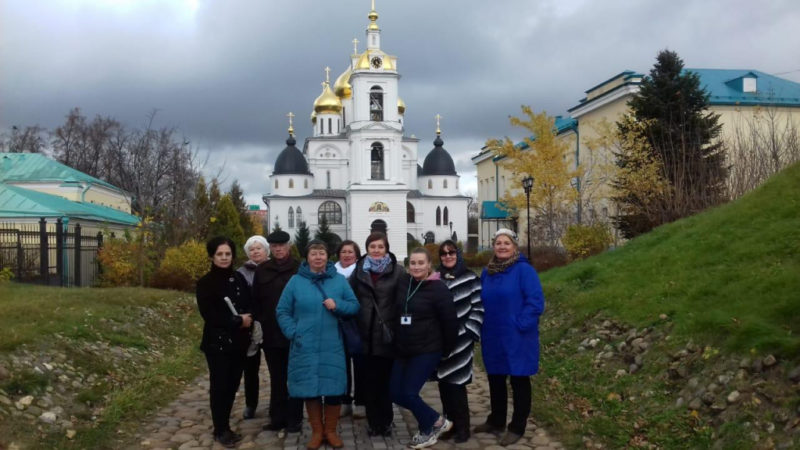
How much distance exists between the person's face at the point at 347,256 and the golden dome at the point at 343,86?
62758mm

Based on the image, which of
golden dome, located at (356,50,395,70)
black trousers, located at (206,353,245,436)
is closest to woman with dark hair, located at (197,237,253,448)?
black trousers, located at (206,353,245,436)

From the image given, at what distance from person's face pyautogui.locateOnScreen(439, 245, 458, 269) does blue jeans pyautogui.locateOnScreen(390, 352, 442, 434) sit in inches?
30.7

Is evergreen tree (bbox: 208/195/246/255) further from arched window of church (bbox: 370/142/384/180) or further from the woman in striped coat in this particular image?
arched window of church (bbox: 370/142/384/180)

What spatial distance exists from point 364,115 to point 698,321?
5353 cm

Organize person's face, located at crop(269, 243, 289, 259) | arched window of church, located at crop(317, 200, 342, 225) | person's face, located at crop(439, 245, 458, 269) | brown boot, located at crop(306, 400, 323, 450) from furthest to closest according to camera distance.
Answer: arched window of church, located at crop(317, 200, 342, 225), person's face, located at crop(269, 243, 289, 259), person's face, located at crop(439, 245, 458, 269), brown boot, located at crop(306, 400, 323, 450)

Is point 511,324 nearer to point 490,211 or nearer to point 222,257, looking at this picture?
point 222,257

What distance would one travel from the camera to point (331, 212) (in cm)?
6519

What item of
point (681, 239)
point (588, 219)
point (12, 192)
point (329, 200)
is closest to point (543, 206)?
point (588, 219)

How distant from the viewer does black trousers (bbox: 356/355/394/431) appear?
254 inches

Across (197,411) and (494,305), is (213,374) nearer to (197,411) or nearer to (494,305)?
(197,411)

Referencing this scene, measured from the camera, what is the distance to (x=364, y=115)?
59.4 m

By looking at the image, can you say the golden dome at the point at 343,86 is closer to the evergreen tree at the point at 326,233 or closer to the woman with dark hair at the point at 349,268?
the evergreen tree at the point at 326,233

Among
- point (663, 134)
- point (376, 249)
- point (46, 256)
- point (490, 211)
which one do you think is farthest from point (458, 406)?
point (490, 211)

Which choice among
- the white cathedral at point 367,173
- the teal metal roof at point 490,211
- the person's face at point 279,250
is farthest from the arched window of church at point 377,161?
the person's face at point 279,250
